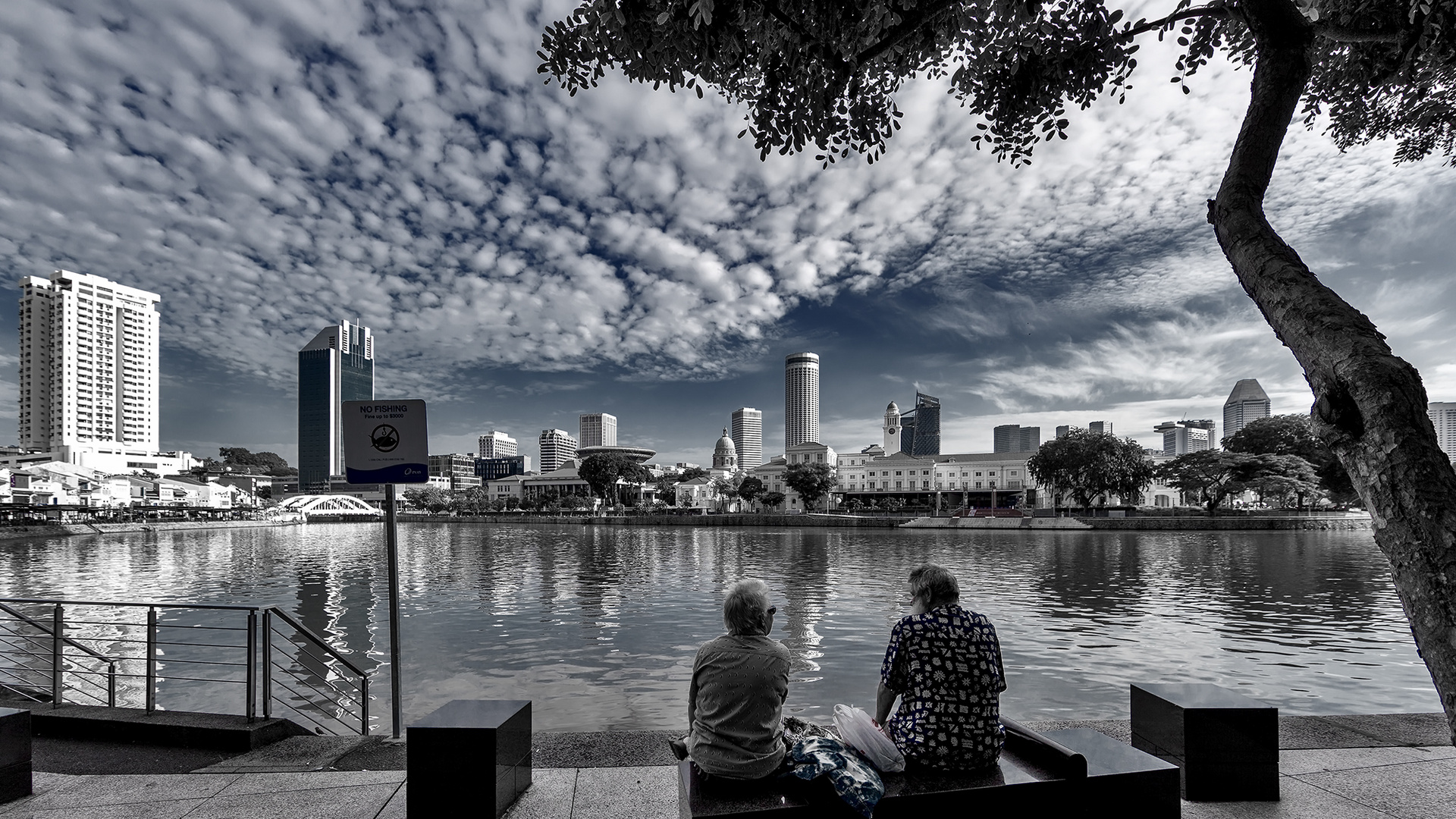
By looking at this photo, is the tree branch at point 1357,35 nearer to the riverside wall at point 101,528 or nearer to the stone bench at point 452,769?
the stone bench at point 452,769

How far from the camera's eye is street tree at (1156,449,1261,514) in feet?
204

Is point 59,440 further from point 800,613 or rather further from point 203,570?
point 800,613

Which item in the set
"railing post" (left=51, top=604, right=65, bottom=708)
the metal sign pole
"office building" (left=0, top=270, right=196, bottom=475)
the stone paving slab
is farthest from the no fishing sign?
"office building" (left=0, top=270, right=196, bottom=475)

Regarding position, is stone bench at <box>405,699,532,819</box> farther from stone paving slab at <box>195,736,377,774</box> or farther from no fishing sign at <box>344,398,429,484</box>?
no fishing sign at <box>344,398,429,484</box>

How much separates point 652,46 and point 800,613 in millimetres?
13012

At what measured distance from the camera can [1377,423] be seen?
89.3 inches

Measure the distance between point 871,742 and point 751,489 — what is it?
102270mm

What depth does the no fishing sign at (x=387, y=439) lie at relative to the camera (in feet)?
17.7

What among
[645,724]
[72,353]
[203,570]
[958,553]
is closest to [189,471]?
[72,353]

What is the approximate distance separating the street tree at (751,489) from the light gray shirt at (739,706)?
10223 cm

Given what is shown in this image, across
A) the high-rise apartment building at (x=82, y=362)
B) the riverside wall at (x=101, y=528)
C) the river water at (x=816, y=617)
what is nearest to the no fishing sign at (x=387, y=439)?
the river water at (x=816, y=617)

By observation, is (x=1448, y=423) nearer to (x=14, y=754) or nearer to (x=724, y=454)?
(x=724, y=454)

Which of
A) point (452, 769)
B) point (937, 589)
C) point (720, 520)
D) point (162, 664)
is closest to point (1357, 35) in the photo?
point (937, 589)

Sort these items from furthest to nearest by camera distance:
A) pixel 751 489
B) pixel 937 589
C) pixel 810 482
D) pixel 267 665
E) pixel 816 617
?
pixel 751 489 → pixel 810 482 → pixel 816 617 → pixel 267 665 → pixel 937 589
